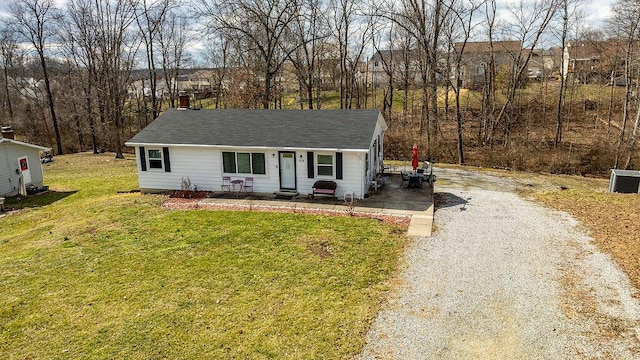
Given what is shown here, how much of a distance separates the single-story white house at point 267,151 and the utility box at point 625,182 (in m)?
9.40

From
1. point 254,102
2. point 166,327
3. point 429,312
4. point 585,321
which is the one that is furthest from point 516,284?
point 254,102

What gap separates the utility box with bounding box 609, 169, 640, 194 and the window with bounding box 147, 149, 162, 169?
1799 cm

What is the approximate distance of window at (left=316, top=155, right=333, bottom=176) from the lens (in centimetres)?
1480

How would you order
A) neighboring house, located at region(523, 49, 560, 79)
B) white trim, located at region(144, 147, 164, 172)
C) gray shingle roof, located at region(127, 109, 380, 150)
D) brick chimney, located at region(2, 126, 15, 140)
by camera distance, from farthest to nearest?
neighboring house, located at region(523, 49, 560, 79), brick chimney, located at region(2, 126, 15, 140), white trim, located at region(144, 147, 164, 172), gray shingle roof, located at region(127, 109, 380, 150)

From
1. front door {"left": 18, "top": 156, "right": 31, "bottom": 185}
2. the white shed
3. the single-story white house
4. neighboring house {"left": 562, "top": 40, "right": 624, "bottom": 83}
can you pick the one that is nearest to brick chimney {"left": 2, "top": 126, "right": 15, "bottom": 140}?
the white shed

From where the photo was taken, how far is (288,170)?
15430 millimetres

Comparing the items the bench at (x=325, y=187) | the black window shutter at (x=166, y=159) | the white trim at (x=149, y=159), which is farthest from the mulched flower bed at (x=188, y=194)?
the bench at (x=325, y=187)

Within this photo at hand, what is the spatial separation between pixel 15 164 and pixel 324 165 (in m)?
14.3

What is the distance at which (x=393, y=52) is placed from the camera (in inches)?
1452

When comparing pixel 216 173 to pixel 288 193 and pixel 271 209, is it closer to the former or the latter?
pixel 288 193

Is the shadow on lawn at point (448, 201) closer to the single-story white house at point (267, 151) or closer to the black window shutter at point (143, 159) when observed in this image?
the single-story white house at point (267, 151)

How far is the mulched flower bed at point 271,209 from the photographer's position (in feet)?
42.3

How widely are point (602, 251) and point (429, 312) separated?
569cm

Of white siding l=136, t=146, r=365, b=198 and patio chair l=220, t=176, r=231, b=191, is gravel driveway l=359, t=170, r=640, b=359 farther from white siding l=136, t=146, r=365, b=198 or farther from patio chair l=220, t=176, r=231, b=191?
patio chair l=220, t=176, r=231, b=191
